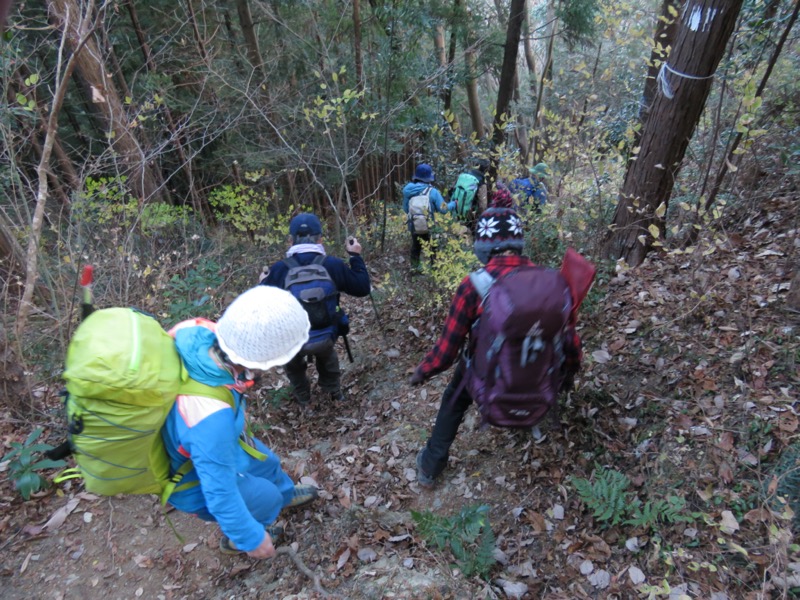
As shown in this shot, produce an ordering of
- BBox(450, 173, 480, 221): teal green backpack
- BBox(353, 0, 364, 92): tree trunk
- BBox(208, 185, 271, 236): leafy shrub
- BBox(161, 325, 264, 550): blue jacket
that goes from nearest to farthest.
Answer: BBox(161, 325, 264, 550): blue jacket
BBox(450, 173, 480, 221): teal green backpack
BBox(353, 0, 364, 92): tree trunk
BBox(208, 185, 271, 236): leafy shrub

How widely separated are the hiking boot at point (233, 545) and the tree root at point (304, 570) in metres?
0.20

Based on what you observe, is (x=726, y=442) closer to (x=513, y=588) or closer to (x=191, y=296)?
(x=513, y=588)

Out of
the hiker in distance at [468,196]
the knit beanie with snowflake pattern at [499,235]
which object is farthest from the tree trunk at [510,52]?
the knit beanie with snowflake pattern at [499,235]

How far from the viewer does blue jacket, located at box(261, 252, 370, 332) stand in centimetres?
409

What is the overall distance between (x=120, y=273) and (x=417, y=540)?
15.2ft

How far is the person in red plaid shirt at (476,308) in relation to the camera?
112 inches

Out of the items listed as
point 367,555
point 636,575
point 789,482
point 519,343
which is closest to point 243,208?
point 367,555

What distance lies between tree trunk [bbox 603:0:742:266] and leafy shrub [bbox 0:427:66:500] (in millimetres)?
5383

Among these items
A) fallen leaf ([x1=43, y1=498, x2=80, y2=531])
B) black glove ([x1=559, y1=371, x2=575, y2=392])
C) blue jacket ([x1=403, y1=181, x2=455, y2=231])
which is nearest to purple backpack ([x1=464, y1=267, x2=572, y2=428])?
black glove ([x1=559, y1=371, x2=575, y2=392])

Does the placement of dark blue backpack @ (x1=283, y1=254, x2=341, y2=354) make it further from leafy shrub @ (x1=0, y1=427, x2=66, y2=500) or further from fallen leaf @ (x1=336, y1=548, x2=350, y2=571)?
leafy shrub @ (x1=0, y1=427, x2=66, y2=500)

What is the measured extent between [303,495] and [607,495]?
7.37ft

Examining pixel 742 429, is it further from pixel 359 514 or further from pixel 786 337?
pixel 359 514

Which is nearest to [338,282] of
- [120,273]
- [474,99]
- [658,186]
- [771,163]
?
[120,273]

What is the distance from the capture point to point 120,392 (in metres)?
1.81
